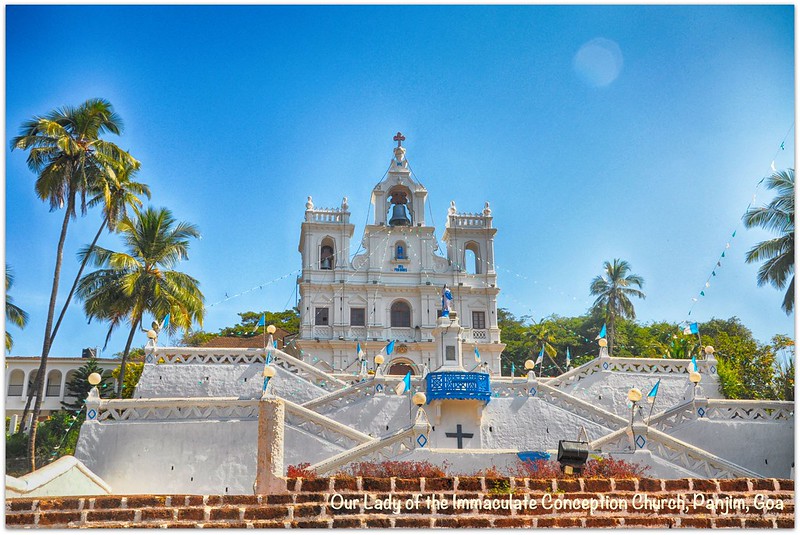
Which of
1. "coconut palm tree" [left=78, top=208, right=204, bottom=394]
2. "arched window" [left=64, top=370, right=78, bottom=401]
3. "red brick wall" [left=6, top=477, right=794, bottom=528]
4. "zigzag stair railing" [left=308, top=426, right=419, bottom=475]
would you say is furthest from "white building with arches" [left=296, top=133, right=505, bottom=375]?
"red brick wall" [left=6, top=477, right=794, bottom=528]

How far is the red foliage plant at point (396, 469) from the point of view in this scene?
12578mm

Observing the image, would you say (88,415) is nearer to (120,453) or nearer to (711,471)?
(120,453)

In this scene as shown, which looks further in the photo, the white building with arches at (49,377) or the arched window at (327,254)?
the arched window at (327,254)

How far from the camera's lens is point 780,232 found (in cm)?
2027

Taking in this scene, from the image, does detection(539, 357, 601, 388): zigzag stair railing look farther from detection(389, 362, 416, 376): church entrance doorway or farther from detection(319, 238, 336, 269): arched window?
detection(319, 238, 336, 269): arched window

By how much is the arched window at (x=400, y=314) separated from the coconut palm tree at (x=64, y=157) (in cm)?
1620

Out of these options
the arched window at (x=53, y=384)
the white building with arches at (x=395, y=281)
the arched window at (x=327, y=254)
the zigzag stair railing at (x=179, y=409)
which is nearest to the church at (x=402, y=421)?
the zigzag stair railing at (x=179, y=409)

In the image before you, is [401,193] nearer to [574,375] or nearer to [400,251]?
[400,251]

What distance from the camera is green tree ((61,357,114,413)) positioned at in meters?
32.7

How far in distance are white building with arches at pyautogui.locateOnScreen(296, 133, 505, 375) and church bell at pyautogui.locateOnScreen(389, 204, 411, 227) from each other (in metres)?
0.05

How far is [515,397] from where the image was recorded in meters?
19.8

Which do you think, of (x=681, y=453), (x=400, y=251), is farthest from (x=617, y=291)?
(x=681, y=453)

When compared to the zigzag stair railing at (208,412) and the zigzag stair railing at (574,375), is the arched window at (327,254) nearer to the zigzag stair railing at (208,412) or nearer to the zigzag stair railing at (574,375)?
the zigzag stair railing at (574,375)

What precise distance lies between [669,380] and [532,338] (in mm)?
24319
